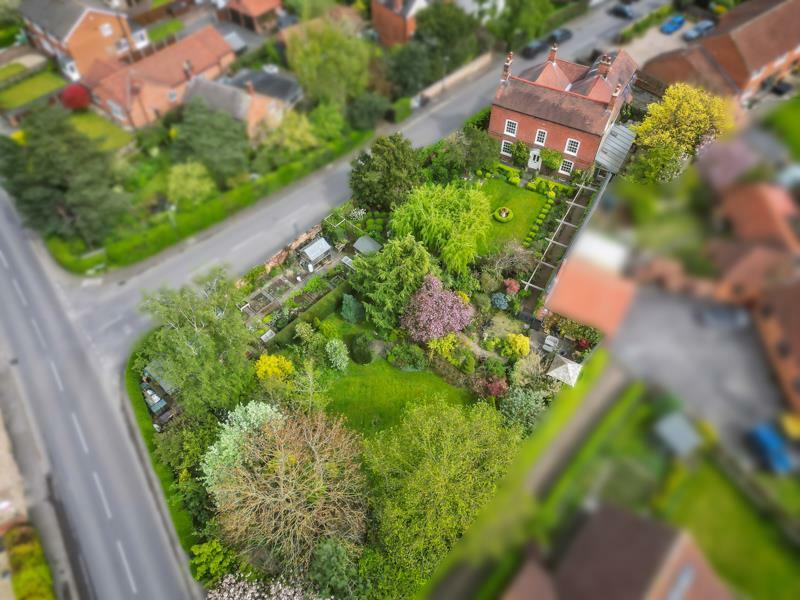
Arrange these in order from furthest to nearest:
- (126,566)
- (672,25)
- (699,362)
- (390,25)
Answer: (672,25), (390,25), (126,566), (699,362)

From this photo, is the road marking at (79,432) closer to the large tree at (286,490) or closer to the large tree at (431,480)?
the large tree at (286,490)

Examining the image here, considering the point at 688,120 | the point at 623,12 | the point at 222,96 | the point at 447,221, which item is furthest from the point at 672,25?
the point at 222,96

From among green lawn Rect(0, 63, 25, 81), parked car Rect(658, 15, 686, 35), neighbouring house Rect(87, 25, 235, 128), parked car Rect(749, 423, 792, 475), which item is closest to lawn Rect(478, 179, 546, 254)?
neighbouring house Rect(87, 25, 235, 128)

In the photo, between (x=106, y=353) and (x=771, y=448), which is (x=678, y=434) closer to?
(x=771, y=448)

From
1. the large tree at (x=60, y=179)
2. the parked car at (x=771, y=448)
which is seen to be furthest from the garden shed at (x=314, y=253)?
the parked car at (x=771, y=448)

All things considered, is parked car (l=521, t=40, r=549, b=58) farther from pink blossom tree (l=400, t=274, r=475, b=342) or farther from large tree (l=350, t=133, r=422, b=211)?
pink blossom tree (l=400, t=274, r=475, b=342)

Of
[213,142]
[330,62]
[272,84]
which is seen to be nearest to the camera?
[213,142]

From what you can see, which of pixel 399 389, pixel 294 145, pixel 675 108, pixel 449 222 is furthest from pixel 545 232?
pixel 294 145
